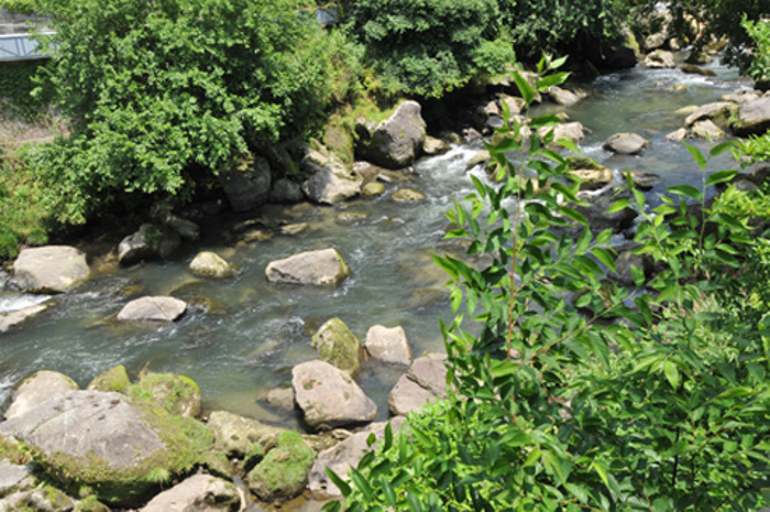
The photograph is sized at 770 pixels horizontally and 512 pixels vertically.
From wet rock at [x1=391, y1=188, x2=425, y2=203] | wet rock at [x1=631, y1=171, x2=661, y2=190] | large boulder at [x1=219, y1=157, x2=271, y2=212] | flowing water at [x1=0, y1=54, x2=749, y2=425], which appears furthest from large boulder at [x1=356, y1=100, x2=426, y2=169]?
wet rock at [x1=631, y1=171, x2=661, y2=190]

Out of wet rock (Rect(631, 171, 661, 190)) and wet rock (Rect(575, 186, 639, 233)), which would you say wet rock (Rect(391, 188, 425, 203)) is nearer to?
wet rock (Rect(575, 186, 639, 233))

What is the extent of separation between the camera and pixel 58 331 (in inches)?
503

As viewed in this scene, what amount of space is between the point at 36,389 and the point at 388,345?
239 inches

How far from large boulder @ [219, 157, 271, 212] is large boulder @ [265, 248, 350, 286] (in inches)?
165

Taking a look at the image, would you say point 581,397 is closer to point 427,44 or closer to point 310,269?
point 310,269

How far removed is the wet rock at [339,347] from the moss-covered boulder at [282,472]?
7.76 ft

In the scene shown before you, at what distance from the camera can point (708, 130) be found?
775 inches

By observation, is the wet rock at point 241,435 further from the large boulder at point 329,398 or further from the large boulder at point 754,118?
the large boulder at point 754,118

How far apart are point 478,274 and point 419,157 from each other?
1966 cm

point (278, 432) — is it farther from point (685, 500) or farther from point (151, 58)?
point (151, 58)

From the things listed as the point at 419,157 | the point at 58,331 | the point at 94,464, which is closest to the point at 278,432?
the point at 94,464

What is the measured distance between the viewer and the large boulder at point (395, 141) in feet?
68.3

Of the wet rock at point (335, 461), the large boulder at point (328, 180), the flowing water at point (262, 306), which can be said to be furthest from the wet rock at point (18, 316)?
the wet rock at point (335, 461)

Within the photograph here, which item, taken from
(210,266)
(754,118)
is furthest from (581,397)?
(754,118)
